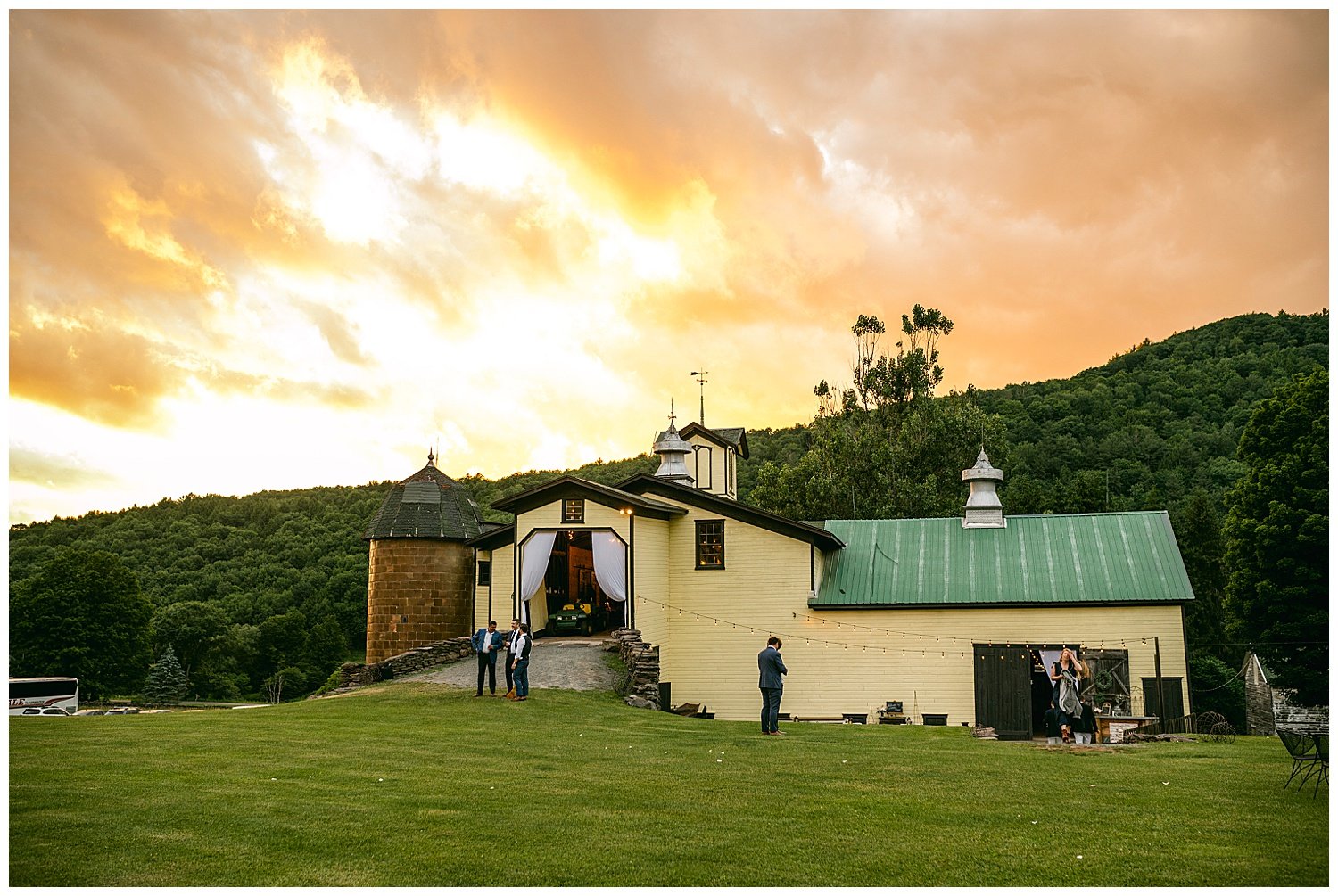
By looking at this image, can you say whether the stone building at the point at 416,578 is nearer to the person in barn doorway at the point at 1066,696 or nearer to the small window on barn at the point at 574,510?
the small window on barn at the point at 574,510

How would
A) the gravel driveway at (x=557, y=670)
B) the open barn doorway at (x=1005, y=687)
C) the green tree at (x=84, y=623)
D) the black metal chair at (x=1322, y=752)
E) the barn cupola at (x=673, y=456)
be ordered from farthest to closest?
the green tree at (x=84, y=623) < the barn cupola at (x=673, y=456) < the open barn doorway at (x=1005, y=687) < the gravel driveway at (x=557, y=670) < the black metal chair at (x=1322, y=752)

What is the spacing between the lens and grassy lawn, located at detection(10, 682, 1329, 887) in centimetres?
759

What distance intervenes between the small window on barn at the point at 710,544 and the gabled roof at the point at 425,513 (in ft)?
24.5

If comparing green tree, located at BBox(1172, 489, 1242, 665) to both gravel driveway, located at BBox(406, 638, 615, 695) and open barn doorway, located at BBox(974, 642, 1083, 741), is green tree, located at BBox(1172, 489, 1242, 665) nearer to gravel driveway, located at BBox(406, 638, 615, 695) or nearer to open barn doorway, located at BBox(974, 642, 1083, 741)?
open barn doorway, located at BBox(974, 642, 1083, 741)

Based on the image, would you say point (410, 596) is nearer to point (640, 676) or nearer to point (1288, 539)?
point (640, 676)

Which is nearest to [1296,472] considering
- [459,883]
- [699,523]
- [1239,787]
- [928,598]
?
[928,598]

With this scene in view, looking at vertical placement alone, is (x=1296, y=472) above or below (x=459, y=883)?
above

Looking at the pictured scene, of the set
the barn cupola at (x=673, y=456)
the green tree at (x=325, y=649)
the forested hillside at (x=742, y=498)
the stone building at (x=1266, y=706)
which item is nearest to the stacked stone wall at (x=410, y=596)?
the barn cupola at (x=673, y=456)

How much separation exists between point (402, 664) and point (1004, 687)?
13663mm

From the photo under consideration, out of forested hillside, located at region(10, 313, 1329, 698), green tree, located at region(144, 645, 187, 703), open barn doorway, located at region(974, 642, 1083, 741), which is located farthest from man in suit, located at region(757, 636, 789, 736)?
green tree, located at region(144, 645, 187, 703)

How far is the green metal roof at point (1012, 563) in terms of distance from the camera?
26.3m

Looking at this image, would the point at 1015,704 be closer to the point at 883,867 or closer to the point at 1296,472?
the point at 1296,472

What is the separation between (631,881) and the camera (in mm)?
7445

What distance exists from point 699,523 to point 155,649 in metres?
49.0
